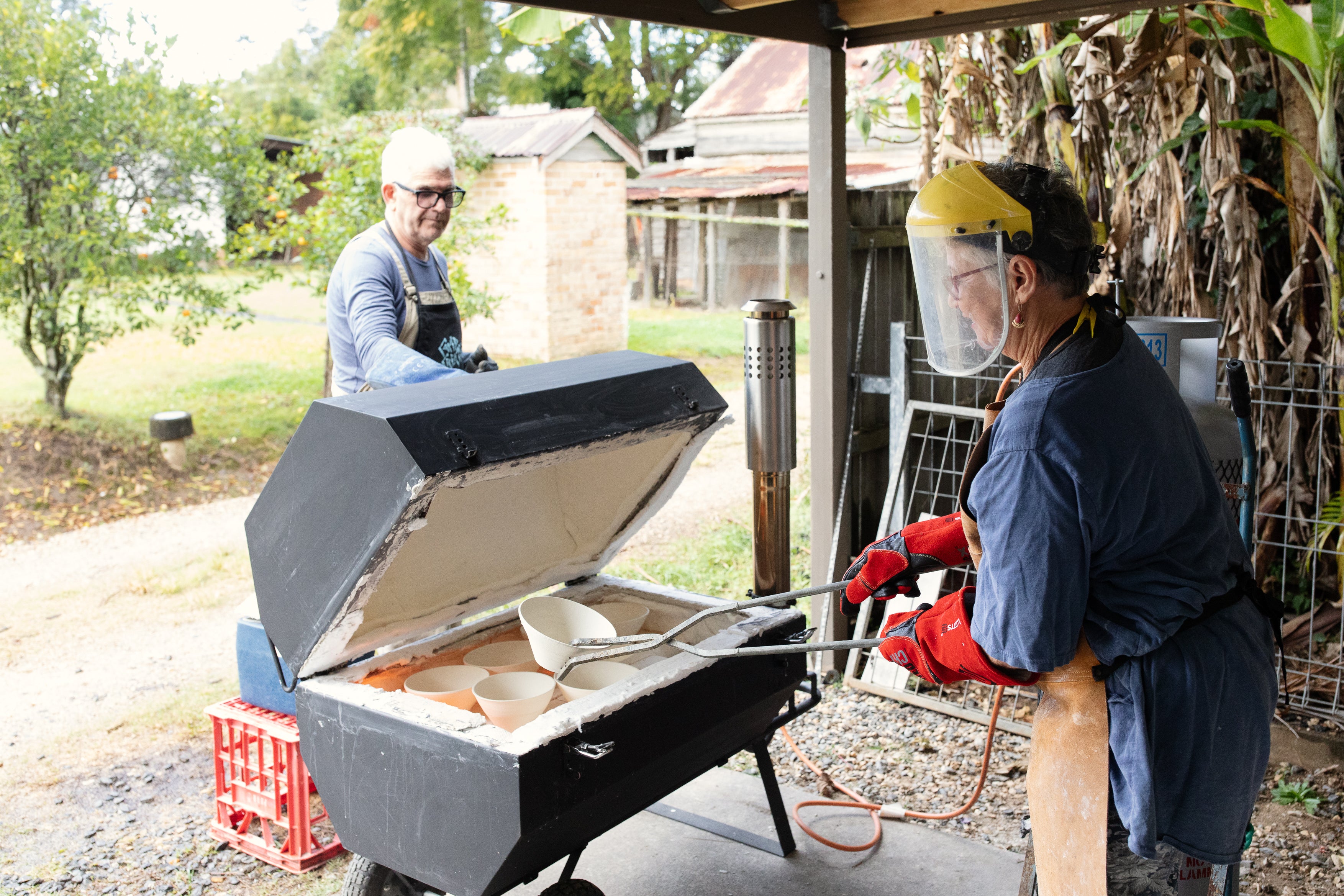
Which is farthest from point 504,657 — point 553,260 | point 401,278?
point 553,260

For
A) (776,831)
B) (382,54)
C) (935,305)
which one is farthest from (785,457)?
(382,54)

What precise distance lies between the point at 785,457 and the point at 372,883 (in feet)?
6.41

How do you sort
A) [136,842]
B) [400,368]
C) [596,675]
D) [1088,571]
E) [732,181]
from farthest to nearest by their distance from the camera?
[732,181] < [136,842] < [400,368] < [596,675] < [1088,571]

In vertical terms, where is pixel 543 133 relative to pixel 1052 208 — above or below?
above

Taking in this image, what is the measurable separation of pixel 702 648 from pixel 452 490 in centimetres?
74

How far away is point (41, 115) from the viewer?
7.87 metres

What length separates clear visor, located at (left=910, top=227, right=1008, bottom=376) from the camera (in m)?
1.91

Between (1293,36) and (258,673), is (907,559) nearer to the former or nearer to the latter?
(258,673)

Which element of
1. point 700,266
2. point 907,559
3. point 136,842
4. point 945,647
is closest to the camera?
point 945,647

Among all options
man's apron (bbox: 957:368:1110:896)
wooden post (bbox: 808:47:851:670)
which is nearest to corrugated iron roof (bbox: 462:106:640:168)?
wooden post (bbox: 808:47:851:670)

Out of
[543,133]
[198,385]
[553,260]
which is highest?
[543,133]

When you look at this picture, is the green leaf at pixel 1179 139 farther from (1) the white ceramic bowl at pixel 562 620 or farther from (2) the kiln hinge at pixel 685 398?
(1) the white ceramic bowl at pixel 562 620

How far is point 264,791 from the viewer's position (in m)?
3.43

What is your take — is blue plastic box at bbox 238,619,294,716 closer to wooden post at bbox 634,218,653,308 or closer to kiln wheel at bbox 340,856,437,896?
kiln wheel at bbox 340,856,437,896
